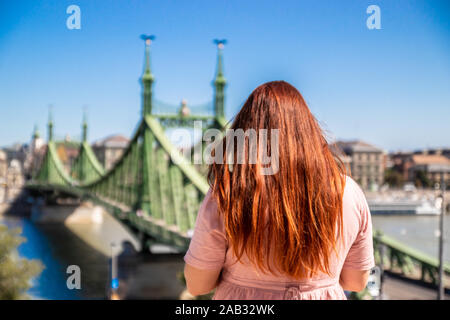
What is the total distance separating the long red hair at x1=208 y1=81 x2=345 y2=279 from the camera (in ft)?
3.41

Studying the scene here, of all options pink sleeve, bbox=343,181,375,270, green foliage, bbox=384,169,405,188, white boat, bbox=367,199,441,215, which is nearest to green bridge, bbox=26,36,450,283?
pink sleeve, bbox=343,181,375,270

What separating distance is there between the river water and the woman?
13597 millimetres

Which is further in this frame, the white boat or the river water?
the white boat

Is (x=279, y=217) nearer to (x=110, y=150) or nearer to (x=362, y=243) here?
(x=362, y=243)

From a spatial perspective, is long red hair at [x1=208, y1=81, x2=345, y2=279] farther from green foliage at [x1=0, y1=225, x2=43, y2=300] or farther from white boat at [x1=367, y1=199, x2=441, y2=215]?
white boat at [x1=367, y1=199, x2=441, y2=215]

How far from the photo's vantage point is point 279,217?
103cm

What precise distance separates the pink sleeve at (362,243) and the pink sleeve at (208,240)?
0.31 metres

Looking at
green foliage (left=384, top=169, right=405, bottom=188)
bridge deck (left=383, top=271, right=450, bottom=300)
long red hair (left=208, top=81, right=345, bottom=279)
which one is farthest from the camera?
green foliage (left=384, top=169, right=405, bottom=188)

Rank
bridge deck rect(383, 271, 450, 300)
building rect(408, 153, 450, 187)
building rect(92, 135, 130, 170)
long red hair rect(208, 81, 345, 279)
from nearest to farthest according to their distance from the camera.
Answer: long red hair rect(208, 81, 345, 279), bridge deck rect(383, 271, 450, 300), building rect(408, 153, 450, 187), building rect(92, 135, 130, 170)

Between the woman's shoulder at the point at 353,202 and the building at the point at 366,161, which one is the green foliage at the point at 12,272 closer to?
the woman's shoulder at the point at 353,202

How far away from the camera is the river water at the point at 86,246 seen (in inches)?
619

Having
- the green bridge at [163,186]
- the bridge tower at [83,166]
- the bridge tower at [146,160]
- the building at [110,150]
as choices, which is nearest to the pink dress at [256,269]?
the green bridge at [163,186]

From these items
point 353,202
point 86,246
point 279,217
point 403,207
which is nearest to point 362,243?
point 353,202
